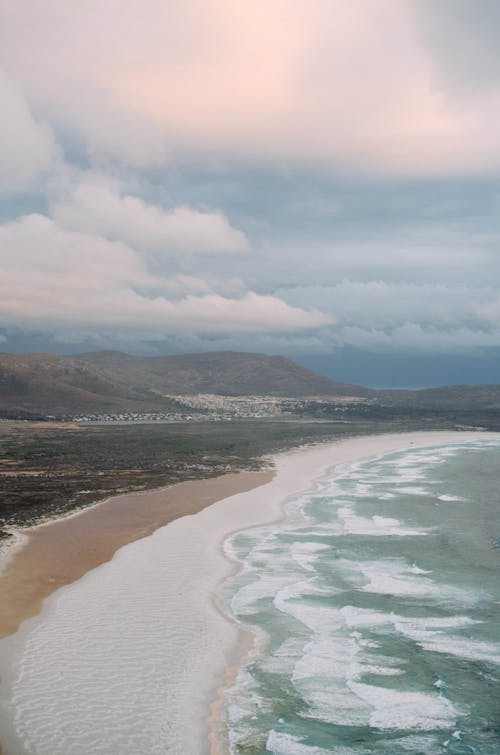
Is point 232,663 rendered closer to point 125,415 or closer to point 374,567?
point 374,567

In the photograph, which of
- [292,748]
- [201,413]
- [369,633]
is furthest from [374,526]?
[201,413]

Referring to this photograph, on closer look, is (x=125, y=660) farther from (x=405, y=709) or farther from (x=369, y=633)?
(x=369, y=633)

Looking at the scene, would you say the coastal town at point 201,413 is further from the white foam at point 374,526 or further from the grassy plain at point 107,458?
the white foam at point 374,526

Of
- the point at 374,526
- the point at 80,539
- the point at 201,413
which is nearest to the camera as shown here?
the point at 80,539

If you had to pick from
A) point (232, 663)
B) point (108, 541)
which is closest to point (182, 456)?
point (108, 541)

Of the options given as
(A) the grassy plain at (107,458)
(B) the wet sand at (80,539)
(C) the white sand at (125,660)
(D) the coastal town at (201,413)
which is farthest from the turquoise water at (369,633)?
(D) the coastal town at (201,413)
